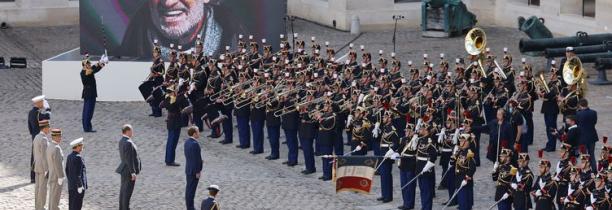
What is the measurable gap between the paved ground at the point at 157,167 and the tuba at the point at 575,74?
1311mm

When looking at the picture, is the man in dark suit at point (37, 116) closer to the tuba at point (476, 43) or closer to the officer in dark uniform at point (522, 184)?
the officer in dark uniform at point (522, 184)

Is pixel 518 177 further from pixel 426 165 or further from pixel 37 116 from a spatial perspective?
pixel 37 116

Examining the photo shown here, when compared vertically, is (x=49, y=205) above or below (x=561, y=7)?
below

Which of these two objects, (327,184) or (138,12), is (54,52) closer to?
(138,12)

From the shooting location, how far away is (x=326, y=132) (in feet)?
103

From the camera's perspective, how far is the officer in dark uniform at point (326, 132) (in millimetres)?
30969

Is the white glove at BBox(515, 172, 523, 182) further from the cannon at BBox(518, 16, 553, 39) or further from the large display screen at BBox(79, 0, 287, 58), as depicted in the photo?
the cannon at BBox(518, 16, 553, 39)

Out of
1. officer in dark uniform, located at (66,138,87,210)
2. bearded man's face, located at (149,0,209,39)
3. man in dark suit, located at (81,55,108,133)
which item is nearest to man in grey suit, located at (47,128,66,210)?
officer in dark uniform, located at (66,138,87,210)

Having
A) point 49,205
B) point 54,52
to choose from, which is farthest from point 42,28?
point 49,205

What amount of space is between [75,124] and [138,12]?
149 inches

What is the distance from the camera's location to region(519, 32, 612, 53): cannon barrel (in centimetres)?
3862

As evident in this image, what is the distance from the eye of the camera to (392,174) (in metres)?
30.7

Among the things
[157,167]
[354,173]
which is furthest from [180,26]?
[354,173]

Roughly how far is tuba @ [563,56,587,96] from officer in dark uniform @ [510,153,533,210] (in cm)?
501
